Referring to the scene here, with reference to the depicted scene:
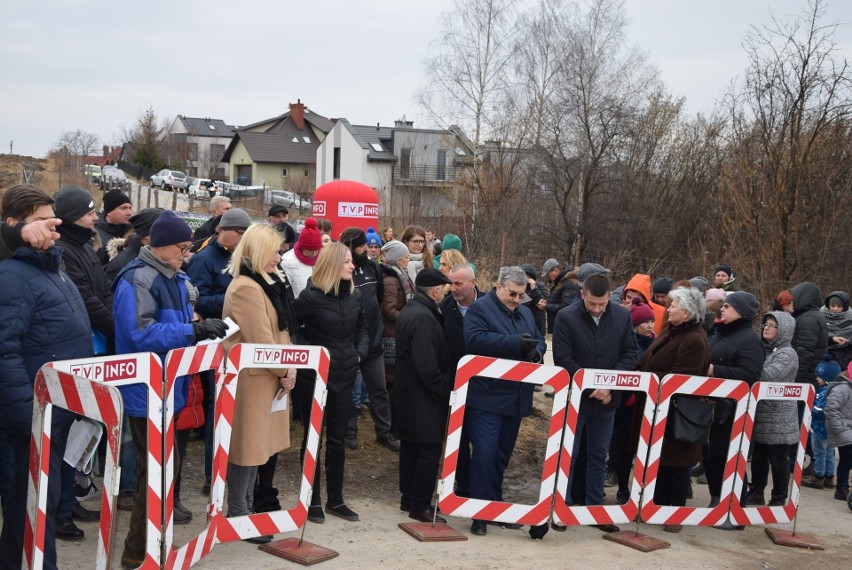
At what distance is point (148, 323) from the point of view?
5207mm

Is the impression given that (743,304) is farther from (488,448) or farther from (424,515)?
(424,515)

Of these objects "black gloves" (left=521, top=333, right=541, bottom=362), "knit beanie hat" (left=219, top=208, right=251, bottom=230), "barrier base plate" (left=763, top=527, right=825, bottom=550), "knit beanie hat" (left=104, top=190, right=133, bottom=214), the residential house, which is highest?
the residential house

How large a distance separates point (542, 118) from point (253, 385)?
29.1m

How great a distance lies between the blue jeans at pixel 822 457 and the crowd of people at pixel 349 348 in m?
0.02

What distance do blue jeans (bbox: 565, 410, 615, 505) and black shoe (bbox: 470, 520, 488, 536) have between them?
2.71 feet

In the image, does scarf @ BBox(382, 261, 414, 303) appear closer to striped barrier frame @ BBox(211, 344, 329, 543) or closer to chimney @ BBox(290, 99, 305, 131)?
striped barrier frame @ BBox(211, 344, 329, 543)

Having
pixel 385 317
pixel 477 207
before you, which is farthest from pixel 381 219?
pixel 385 317

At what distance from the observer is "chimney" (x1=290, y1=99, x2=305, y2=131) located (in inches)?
3233

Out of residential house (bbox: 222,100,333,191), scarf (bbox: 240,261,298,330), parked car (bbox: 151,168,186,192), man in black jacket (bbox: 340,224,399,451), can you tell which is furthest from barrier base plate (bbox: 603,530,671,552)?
residential house (bbox: 222,100,333,191)

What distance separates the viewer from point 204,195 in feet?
180

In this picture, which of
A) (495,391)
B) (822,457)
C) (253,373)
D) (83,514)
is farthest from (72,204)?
(822,457)

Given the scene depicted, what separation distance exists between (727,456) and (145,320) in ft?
17.5

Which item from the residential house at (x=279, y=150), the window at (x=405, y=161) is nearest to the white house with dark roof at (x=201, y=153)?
the residential house at (x=279, y=150)

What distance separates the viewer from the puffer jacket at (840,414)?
8531 mm
